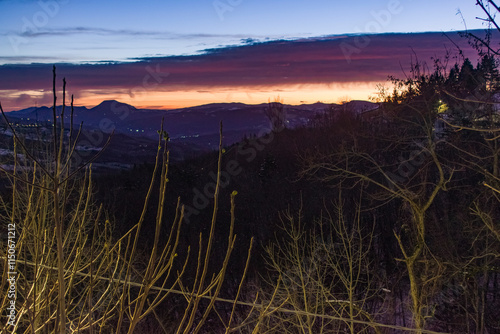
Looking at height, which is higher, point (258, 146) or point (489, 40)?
point (489, 40)

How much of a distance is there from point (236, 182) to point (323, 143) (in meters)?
7.75

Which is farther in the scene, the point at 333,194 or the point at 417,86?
the point at 333,194

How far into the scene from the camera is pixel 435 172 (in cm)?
1524

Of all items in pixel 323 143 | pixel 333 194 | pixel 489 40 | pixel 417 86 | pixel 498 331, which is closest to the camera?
pixel 489 40

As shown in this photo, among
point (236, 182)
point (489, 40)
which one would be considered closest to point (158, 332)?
point (489, 40)

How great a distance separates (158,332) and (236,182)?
781 inches

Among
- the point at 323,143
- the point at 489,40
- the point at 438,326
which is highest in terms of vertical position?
the point at 489,40

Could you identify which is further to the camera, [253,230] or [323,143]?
[323,143]

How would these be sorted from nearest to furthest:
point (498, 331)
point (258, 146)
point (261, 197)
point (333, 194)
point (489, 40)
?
point (489, 40), point (498, 331), point (333, 194), point (261, 197), point (258, 146)

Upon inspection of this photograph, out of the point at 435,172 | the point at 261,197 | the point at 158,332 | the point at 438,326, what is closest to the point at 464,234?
the point at 435,172

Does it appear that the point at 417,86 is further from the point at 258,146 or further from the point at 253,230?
the point at 258,146

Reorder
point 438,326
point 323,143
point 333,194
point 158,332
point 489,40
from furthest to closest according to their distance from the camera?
point 323,143, point 333,194, point 158,332, point 438,326, point 489,40

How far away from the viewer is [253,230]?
2552 cm

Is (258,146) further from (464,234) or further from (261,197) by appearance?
(464,234)
